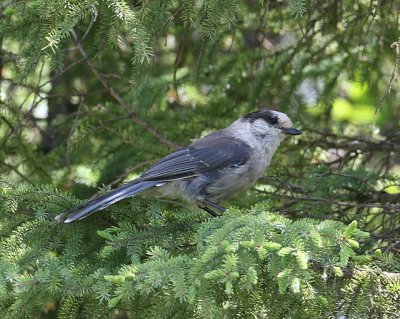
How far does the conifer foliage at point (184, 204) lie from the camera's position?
2775mm

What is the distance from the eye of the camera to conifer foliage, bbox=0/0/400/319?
9.11 feet

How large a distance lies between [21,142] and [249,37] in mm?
2776

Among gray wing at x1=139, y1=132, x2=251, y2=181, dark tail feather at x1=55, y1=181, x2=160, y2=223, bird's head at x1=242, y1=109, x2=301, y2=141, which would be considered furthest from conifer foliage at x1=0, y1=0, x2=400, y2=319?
bird's head at x1=242, y1=109, x2=301, y2=141

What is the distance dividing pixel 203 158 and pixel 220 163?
12 cm

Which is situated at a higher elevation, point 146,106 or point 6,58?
point 6,58

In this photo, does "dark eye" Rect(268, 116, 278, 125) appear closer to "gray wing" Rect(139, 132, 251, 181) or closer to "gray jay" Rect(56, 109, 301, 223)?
"gray jay" Rect(56, 109, 301, 223)

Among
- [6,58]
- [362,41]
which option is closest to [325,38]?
[362,41]

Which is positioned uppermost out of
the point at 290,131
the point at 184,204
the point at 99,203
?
the point at 99,203

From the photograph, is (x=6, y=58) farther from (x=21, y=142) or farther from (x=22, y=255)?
(x=22, y=255)

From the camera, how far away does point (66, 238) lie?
11.6 feet

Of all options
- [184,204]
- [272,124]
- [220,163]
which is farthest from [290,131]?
[184,204]

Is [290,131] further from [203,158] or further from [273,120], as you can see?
[203,158]

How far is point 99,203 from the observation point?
363cm

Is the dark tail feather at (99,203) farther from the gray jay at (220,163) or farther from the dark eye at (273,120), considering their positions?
the dark eye at (273,120)
